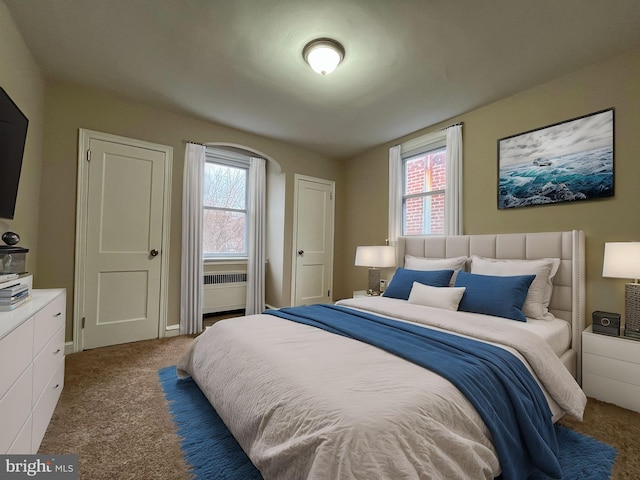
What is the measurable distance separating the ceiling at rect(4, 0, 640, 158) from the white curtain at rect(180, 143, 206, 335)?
63cm

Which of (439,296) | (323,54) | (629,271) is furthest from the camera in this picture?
(439,296)

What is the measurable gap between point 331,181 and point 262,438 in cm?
420

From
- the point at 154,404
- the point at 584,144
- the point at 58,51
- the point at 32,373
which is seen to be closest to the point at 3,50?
the point at 58,51

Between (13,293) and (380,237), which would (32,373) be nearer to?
(13,293)

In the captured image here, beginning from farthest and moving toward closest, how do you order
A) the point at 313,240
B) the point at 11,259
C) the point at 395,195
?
the point at 313,240 → the point at 395,195 → the point at 11,259

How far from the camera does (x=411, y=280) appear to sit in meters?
2.93

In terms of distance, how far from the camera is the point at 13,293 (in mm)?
1468

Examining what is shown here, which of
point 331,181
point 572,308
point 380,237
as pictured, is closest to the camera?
point 572,308

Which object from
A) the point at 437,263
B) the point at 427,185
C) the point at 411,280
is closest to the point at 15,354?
the point at 411,280

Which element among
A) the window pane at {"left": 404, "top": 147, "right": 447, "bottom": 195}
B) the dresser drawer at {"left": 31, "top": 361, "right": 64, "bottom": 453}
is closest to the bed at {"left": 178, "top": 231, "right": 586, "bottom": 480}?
the dresser drawer at {"left": 31, "top": 361, "right": 64, "bottom": 453}

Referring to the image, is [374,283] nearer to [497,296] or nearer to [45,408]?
[497,296]

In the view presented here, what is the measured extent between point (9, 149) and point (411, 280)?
10.5ft

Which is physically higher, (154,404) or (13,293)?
(13,293)

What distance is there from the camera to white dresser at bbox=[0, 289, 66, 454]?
1.15m
